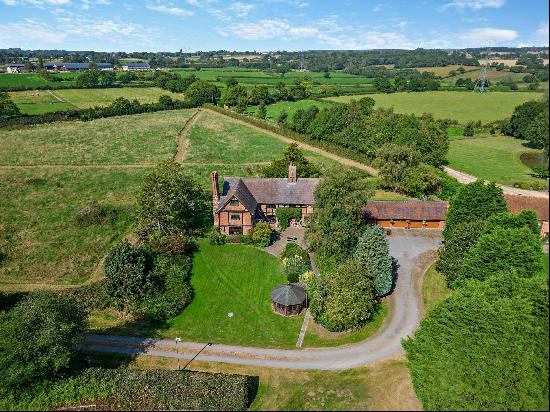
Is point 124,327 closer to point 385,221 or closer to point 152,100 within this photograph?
point 385,221

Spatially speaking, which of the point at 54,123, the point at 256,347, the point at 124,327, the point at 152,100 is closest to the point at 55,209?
the point at 124,327

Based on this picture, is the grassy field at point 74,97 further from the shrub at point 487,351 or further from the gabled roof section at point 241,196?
the shrub at point 487,351

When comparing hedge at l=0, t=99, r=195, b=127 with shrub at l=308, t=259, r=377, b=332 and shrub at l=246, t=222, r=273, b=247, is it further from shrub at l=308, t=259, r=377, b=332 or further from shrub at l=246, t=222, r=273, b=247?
shrub at l=308, t=259, r=377, b=332

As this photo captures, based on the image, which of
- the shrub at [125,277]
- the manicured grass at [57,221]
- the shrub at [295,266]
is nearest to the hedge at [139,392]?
the shrub at [125,277]

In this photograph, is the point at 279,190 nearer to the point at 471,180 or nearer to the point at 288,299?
the point at 288,299

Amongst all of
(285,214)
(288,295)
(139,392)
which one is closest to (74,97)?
(285,214)
